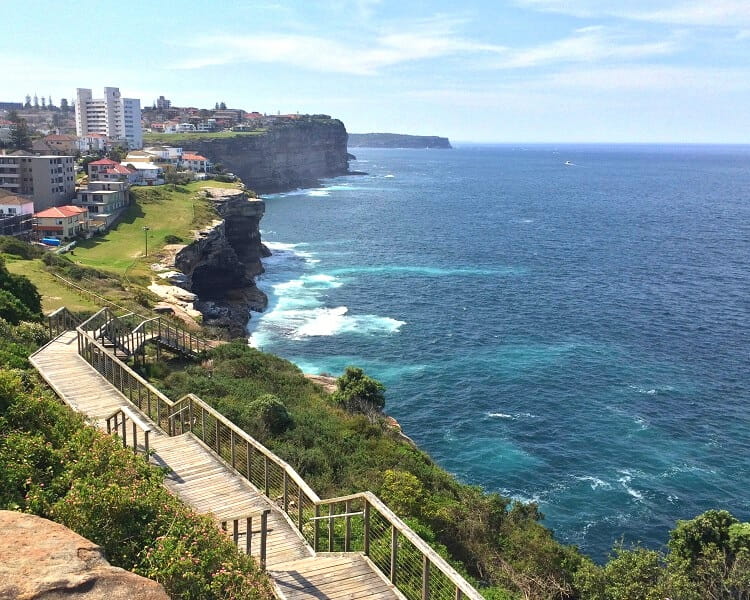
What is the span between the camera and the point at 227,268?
3027 inches

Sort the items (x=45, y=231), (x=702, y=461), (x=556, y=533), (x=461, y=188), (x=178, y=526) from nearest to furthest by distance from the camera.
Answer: (x=178, y=526), (x=556, y=533), (x=702, y=461), (x=45, y=231), (x=461, y=188)

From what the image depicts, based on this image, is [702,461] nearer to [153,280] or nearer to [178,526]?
[178,526]

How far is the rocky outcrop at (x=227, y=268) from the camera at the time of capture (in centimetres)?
6309

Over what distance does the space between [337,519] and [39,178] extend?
84.1 meters

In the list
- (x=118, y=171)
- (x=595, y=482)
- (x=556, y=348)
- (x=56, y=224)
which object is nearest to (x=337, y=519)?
(x=595, y=482)

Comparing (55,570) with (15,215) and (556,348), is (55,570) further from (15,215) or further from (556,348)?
(15,215)

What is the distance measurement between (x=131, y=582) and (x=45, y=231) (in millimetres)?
73036

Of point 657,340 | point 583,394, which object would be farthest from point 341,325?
point 657,340

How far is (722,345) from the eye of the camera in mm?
A: 56625

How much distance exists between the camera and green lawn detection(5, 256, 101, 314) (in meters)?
41.9

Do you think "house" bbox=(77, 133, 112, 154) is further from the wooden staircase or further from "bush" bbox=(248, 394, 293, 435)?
the wooden staircase

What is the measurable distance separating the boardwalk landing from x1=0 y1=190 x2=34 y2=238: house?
55626 millimetres

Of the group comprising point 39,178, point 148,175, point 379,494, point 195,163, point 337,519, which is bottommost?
point 379,494

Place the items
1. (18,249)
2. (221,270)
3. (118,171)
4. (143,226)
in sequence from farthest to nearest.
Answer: (118,171) < (143,226) < (221,270) < (18,249)
